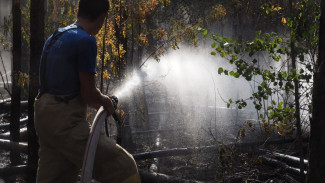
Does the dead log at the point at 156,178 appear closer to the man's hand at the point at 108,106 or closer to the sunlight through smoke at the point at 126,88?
the man's hand at the point at 108,106

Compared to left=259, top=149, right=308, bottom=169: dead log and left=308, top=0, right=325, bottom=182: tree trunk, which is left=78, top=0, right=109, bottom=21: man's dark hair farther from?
left=259, top=149, right=308, bottom=169: dead log

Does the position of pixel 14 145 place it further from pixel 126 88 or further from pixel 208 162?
pixel 208 162

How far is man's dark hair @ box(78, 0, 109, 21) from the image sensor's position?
3.00m

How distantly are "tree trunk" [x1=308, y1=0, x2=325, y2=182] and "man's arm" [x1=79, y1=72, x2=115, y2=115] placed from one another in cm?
159

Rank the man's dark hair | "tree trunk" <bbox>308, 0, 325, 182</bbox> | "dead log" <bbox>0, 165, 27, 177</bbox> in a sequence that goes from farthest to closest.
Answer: "dead log" <bbox>0, 165, 27, 177</bbox> < "tree trunk" <bbox>308, 0, 325, 182</bbox> < the man's dark hair

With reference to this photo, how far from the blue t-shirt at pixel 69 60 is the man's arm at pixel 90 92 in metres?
0.04

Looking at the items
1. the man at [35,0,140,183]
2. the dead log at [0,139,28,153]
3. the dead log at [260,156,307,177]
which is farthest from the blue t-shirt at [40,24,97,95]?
the dead log at [0,139,28,153]

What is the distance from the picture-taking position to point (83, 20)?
3.05 metres

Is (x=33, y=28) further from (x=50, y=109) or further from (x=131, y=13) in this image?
(x=50, y=109)

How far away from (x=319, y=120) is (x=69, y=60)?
1.93 meters

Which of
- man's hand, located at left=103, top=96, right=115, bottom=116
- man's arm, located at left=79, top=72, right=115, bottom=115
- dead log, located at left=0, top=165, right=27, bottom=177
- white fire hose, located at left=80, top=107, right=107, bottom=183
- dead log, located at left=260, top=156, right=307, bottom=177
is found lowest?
dead log, located at left=0, top=165, right=27, bottom=177

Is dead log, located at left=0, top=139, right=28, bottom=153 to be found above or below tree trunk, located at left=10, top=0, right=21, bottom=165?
below

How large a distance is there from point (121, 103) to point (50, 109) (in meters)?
6.50

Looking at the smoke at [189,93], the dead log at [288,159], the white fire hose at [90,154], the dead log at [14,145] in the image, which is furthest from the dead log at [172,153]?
the white fire hose at [90,154]
